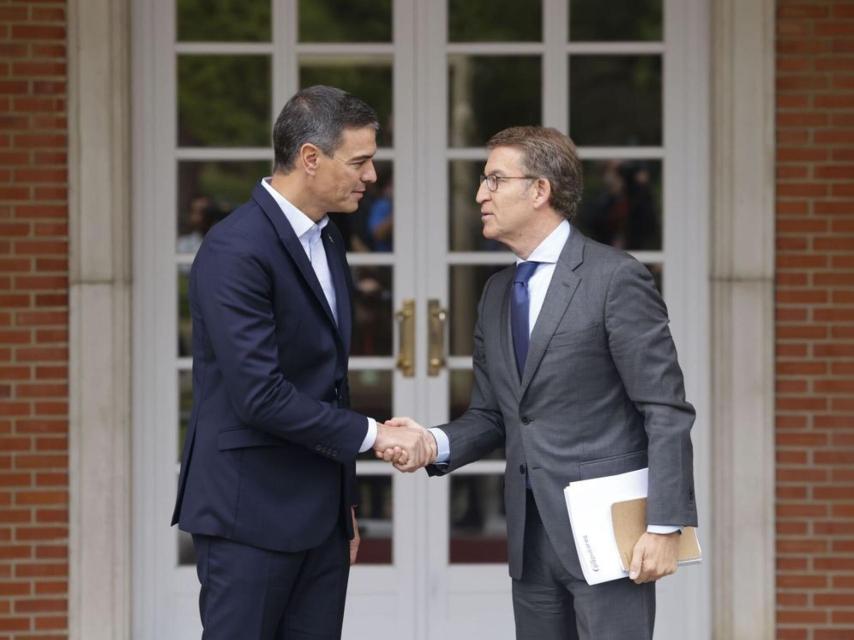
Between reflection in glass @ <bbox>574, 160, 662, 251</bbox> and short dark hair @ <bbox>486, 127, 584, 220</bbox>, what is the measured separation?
1870 mm

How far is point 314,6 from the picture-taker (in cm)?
534

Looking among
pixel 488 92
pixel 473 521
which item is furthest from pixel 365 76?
pixel 473 521

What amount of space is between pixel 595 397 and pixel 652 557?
0.40 m

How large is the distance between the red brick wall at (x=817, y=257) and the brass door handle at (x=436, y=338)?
1237 mm

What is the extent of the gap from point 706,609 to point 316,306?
255 cm

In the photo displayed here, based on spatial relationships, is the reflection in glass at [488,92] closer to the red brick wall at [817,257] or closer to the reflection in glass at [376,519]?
the red brick wall at [817,257]

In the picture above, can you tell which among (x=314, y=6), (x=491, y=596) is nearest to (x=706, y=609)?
(x=491, y=596)

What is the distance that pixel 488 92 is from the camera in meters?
5.34

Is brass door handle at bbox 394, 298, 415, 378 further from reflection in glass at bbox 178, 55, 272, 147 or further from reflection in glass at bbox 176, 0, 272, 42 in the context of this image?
reflection in glass at bbox 176, 0, 272, 42

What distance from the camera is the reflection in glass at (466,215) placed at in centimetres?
536

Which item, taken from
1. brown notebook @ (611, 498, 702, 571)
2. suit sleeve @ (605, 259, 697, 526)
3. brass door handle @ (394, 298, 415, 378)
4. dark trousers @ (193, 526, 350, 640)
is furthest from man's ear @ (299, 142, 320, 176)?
brass door handle @ (394, 298, 415, 378)

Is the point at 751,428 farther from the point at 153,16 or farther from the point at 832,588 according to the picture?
the point at 153,16

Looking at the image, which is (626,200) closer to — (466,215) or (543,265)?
(466,215)

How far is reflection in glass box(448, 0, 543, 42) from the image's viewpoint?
17.5ft
